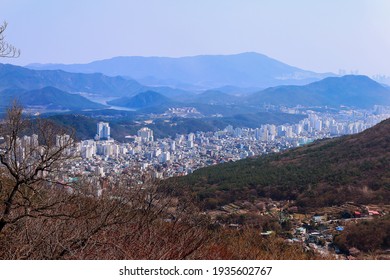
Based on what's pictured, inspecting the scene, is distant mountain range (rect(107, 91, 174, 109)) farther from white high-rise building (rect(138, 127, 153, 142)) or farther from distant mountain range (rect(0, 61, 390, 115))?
white high-rise building (rect(138, 127, 153, 142))

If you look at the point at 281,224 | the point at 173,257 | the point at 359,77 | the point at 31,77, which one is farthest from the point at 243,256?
the point at 359,77

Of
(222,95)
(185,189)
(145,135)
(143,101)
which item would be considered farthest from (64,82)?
(185,189)

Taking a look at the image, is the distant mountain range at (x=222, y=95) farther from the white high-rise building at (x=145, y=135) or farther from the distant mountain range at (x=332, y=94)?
the white high-rise building at (x=145, y=135)

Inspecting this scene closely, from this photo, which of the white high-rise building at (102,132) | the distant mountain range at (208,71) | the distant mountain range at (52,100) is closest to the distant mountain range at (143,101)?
the distant mountain range at (52,100)

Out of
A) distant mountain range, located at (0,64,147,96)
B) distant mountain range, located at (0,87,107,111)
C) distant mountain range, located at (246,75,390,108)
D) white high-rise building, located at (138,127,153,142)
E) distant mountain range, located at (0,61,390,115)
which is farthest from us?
distant mountain range, located at (246,75,390,108)

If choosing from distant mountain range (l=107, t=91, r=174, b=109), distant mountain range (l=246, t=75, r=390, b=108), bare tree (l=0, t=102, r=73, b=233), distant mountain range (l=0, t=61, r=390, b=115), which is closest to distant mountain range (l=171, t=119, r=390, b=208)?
bare tree (l=0, t=102, r=73, b=233)

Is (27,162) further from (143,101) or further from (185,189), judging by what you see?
(143,101)

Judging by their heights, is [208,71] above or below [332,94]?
above

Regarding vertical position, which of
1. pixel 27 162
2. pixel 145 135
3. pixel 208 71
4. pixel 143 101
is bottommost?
pixel 145 135

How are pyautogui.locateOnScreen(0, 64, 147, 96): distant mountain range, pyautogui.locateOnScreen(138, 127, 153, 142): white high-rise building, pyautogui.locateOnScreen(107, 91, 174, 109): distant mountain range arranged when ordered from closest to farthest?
pyautogui.locateOnScreen(138, 127, 153, 142): white high-rise building < pyautogui.locateOnScreen(0, 64, 147, 96): distant mountain range < pyautogui.locateOnScreen(107, 91, 174, 109): distant mountain range
